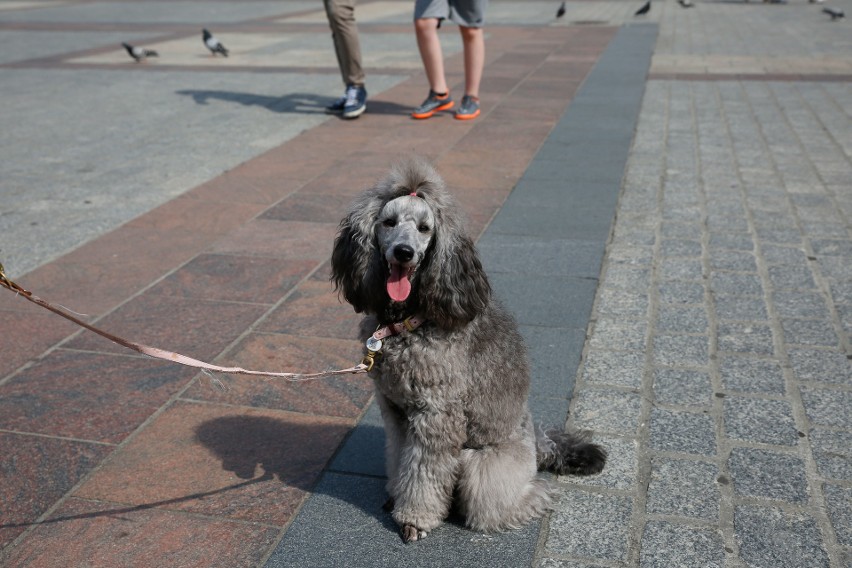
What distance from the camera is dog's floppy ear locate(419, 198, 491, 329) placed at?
279 cm

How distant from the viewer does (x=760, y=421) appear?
3.71 meters

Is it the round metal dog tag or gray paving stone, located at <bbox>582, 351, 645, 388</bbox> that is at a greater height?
the round metal dog tag

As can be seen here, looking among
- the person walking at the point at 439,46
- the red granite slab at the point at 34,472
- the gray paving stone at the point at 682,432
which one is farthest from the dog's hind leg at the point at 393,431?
the person walking at the point at 439,46

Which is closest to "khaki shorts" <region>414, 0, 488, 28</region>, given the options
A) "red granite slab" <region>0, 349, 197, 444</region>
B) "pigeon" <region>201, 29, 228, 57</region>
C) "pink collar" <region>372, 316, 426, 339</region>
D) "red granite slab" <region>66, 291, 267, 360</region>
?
"red granite slab" <region>66, 291, 267, 360</region>

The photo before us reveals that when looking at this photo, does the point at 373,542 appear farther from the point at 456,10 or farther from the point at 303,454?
the point at 456,10

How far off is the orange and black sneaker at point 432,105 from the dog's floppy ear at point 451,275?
22.8ft

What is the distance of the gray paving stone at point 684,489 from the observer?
315cm

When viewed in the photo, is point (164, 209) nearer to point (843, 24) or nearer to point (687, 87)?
point (687, 87)

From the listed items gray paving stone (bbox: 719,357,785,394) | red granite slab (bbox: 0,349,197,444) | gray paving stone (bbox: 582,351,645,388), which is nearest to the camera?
red granite slab (bbox: 0,349,197,444)

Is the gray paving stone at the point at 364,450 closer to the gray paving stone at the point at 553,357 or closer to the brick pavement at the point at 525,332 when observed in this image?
the brick pavement at the point at 525,332

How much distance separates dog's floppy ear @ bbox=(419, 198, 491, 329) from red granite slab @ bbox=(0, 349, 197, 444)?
5.74ft

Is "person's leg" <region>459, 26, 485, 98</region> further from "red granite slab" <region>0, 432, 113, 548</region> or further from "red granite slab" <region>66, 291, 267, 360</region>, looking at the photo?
"red granite slab" <region>0, 432, 113, 548</region>

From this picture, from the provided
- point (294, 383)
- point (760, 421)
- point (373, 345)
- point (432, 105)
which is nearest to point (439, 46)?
point (432, 105)

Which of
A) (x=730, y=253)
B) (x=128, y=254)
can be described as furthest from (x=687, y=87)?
(x=128, y=254)
